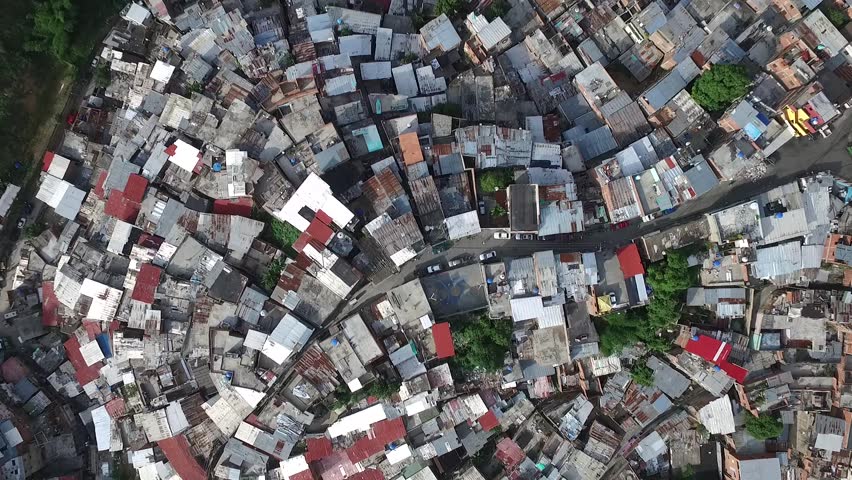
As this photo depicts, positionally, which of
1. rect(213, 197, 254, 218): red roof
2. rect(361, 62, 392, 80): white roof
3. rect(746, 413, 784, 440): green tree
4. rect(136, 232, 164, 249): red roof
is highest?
rect(361, 62, 392, 80): white roof

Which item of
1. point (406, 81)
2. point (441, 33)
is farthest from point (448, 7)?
point (406, 81)

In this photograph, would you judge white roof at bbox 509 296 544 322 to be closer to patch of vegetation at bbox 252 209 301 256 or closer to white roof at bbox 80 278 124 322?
patch of vegetation at bbox 252 209 301 256

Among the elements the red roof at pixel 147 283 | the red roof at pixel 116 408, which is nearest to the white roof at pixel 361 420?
the red roof at pixel 147 283

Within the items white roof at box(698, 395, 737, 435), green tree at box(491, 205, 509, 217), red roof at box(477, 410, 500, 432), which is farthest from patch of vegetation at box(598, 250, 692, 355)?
green tree at box(491, 205, 509, 217)

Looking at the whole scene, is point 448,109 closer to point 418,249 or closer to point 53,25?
point 418,249

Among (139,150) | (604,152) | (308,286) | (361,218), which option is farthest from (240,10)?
(604,152)

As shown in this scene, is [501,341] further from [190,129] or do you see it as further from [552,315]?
[190,129]
